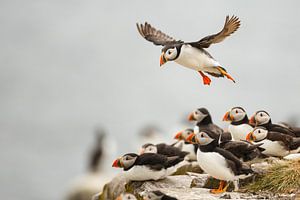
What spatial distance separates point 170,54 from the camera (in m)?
10.7

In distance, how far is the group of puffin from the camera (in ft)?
31.8

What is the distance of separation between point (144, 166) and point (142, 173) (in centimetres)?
10

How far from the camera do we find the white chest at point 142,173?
1014 centimetres

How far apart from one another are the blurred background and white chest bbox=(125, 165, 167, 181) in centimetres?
934

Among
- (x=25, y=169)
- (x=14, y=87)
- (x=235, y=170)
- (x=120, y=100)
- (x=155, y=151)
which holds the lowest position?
(x=235, y=170)

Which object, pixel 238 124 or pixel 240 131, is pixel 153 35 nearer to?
pixel 238 124

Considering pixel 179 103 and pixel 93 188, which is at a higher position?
pixel 179 103

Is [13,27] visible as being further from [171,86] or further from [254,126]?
[254,126]

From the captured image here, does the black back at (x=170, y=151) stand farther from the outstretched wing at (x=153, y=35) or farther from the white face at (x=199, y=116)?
the outstretched wing at (x=153, y=35)

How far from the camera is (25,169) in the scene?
127ft

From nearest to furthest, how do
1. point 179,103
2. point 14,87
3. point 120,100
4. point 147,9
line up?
point 179,103 < point 120,100 < point 14,87 < point 147,9

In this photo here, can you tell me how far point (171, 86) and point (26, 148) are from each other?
1987cm

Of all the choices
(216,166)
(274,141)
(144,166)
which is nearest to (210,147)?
(216,166)

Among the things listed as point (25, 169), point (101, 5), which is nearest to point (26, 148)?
point (25, 169)
